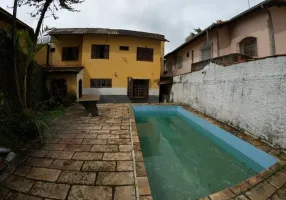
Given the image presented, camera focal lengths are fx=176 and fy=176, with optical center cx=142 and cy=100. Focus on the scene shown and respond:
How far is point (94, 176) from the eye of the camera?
297 cm

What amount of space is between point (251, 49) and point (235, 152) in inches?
281

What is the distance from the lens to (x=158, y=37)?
14273 millimetres

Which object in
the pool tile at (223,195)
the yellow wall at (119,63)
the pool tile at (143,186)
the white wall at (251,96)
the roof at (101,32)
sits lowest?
the pool tile at (223,195)

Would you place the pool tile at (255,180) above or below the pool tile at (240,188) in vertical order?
above

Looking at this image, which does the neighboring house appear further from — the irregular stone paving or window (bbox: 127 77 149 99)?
the irregular stone paving

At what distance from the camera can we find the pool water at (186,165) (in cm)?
368

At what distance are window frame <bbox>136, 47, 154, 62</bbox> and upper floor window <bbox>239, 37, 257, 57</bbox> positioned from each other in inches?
257

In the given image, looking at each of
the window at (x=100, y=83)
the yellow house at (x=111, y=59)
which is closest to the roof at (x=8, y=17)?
the yellow house at (x=111, y=59)

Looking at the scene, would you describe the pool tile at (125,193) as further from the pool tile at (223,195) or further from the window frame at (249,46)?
the window frame at (249,46)

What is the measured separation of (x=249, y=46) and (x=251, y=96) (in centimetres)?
614

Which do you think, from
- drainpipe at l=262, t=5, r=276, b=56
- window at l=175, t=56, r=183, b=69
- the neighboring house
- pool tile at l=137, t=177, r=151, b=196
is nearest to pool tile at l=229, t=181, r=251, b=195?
pool tile at l=137, t=177, r=151, b=196

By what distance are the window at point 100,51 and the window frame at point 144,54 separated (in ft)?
8.08

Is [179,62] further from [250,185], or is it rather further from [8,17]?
[250,185]

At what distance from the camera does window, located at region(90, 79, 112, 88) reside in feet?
44.6
